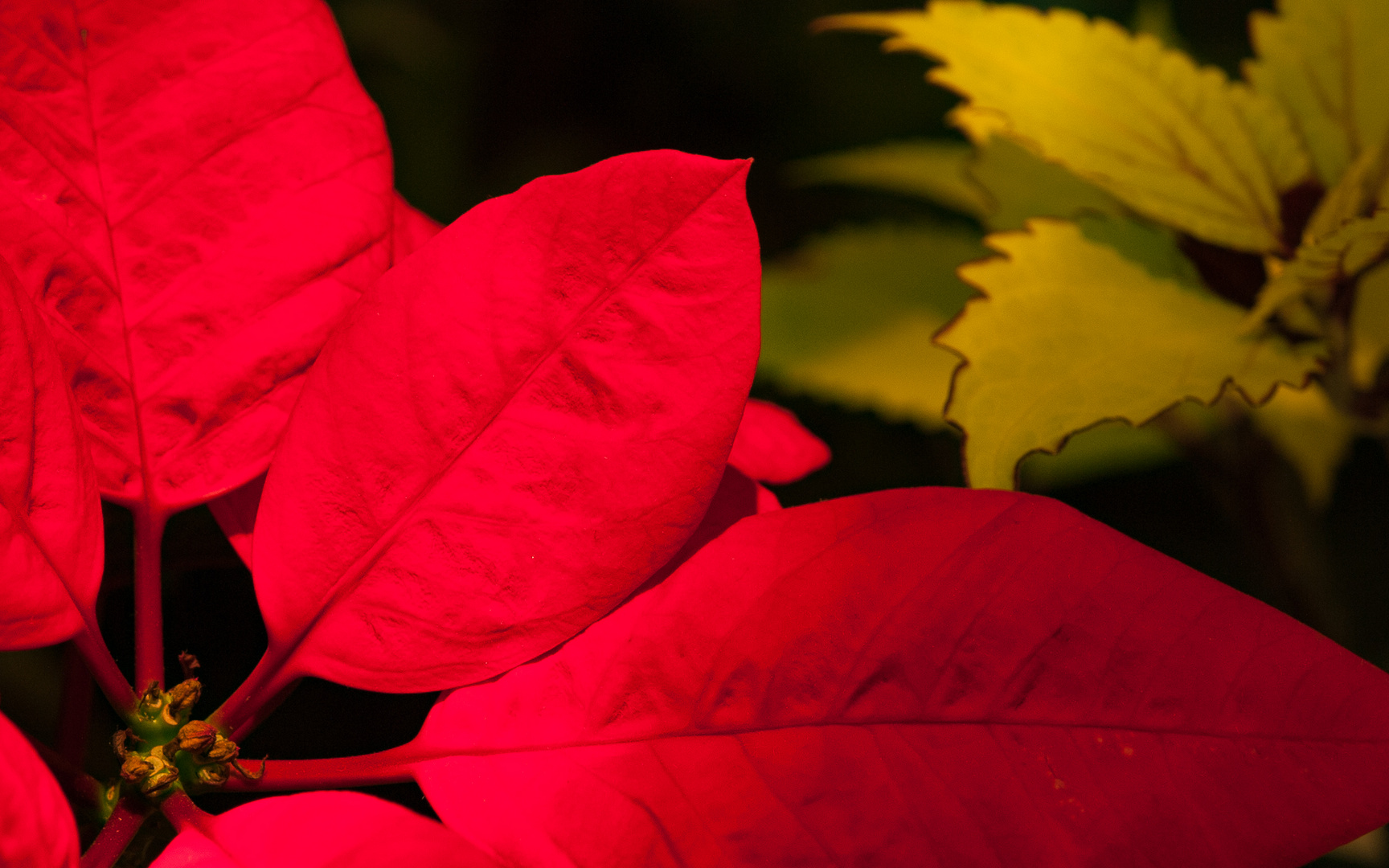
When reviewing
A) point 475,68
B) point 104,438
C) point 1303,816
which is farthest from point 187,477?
point 475,68

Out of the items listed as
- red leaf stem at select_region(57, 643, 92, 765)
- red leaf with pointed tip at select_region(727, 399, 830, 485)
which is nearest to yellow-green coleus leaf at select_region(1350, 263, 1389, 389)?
red leaf with pointed tip at select_region(727, 399, 830, 485)

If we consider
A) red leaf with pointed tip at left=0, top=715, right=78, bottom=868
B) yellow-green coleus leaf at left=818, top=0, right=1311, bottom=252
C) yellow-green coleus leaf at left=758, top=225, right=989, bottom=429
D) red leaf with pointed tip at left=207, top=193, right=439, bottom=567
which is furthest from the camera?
yellow-green coleus leaf at left=758, top=225, right=989, bottom=429

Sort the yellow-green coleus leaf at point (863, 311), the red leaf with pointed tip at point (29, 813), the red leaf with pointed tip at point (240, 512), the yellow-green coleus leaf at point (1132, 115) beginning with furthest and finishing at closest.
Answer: the yellow-green coleus leaf at point (863, 311)
the yellow-green coleus leaf at point (1132, 115)
the red leaf with pointed tip at point (240, 512)
the red leaf with pointed tip at point (29, 813)

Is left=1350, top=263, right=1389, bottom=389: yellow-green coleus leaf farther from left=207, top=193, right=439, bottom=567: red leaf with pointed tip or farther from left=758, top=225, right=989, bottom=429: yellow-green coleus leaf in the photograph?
left=207, top=193, right=439, bottom=567: red leaf with pointed tip

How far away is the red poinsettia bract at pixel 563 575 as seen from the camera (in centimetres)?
24

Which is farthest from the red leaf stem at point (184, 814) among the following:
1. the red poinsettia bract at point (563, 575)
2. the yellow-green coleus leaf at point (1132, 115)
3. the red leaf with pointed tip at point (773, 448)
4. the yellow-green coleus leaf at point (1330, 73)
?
the yellow-green coleus leaf at point (1330, 73)

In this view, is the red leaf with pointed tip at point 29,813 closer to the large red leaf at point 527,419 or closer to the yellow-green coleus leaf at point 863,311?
the large red leaf at point 527,419

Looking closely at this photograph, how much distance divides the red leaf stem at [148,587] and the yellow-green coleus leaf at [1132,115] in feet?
1.11

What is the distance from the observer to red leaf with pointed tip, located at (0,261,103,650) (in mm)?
238

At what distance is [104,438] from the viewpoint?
28 cm

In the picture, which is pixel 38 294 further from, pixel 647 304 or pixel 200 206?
pixel 647 304

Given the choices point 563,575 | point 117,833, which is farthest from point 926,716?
point 117,833

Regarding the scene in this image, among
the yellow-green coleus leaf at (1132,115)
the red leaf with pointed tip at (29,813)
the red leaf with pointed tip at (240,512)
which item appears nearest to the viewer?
the red leaf with pointed tip at (29,813)

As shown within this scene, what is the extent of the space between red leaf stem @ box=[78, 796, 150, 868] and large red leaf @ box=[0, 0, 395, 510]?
82 mm
